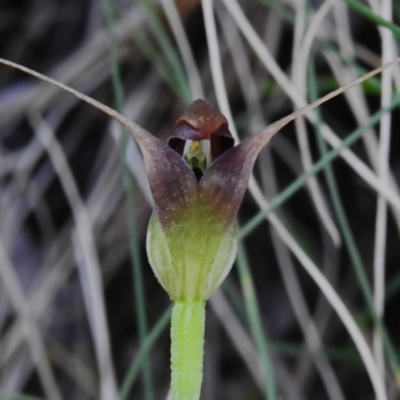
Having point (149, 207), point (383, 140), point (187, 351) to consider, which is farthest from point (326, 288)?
point (149, 207)

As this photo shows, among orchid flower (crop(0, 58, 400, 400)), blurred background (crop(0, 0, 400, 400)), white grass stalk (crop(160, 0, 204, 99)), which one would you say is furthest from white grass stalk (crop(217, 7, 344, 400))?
orchid flower (crop(0, 58, 400, 400))

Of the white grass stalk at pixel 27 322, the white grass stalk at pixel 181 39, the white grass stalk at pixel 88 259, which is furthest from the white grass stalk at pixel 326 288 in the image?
the white grass stalk at pixel 27 322

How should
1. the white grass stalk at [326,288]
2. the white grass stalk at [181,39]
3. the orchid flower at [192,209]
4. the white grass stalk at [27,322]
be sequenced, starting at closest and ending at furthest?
the orchid flower at [192,209] < the white grass stalk at [326,288] < the white grass stalk at [181,39] < the white grass stalk at [27,322]

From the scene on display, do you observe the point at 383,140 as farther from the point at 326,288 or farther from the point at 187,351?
the point at 187,351

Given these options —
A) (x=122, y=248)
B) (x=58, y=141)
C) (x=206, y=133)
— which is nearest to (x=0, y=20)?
(x=58, y=141)

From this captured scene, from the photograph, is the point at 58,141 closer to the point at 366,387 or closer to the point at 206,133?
the point at 366,387

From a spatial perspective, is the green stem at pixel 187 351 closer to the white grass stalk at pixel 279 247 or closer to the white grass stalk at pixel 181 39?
the white grass stalk at pixel 181 39
